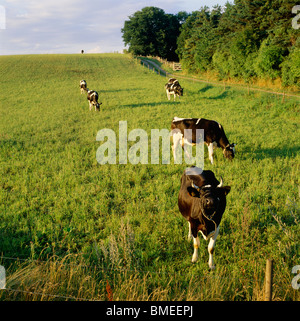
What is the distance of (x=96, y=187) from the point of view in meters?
7.79

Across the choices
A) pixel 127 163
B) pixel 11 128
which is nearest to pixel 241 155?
pixel 127 163

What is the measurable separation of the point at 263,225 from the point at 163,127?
9.41 m

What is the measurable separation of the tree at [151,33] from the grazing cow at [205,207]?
75244 mm

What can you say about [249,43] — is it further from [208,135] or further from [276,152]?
[208,135]

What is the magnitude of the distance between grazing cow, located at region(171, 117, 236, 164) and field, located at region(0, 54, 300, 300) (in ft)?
1.51

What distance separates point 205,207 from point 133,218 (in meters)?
2.31

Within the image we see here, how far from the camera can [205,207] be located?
4.22m

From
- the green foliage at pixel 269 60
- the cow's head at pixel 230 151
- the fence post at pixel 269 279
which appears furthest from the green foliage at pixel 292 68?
the fence post at pixel 269 279

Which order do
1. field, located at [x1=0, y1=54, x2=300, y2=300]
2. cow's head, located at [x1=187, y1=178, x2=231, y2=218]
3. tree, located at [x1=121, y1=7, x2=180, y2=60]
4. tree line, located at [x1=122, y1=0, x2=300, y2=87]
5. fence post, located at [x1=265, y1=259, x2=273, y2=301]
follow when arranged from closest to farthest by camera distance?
1. fence post, located at [x1=265, y1=259, x2=273, y2=301]
2. field, located at [x1=0, y1=54, x2=300, y2=300]
3. cow's head, located at [x1=187, y1=178, x2=231, y2=218]
4. tree line, located at [x1=122, y1=0, x2=300, y2=87]
5. tree, located at [x1=121, y1=7, x2=180, y2=60]

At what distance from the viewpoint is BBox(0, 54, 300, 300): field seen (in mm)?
3957

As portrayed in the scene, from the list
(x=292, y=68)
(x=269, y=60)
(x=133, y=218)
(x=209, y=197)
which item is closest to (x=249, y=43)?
(x=269, y=60)

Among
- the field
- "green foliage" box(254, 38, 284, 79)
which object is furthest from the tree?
the field

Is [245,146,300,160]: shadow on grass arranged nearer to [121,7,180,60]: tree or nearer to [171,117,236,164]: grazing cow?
[171,117,236,164]: grazing cow

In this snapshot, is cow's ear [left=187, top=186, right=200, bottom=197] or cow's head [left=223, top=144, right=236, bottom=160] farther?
cow's head [left=223, top=144, right=236, bottom=160]
